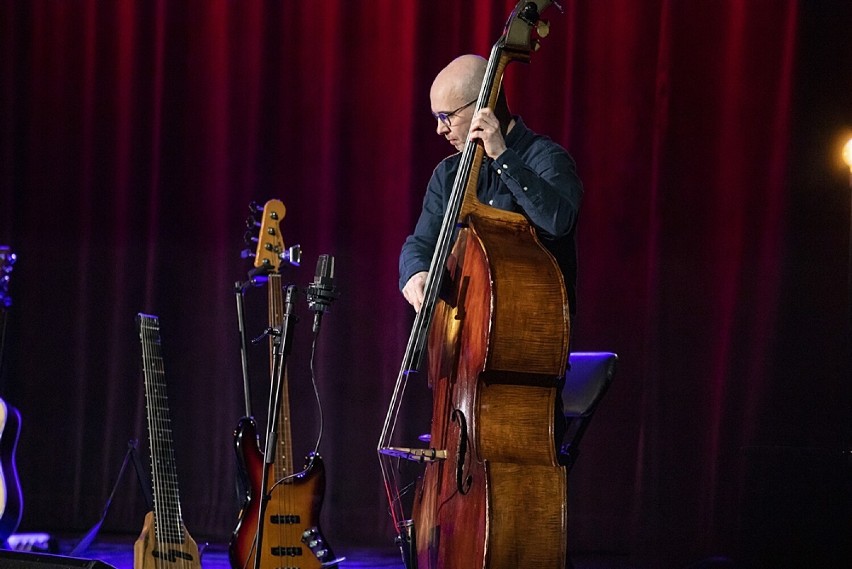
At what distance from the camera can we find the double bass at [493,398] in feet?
6.79

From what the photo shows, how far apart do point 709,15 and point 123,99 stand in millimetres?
2877

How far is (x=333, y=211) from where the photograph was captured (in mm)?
4508

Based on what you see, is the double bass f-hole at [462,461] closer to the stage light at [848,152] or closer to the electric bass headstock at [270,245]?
the electric bass headstock at [270,245]

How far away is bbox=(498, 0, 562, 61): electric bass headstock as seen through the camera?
242 cm

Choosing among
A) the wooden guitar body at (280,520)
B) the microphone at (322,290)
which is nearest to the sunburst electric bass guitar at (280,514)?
the wooden guitar body at (280,520)

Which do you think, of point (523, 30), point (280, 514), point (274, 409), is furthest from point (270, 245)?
point (523, 30)

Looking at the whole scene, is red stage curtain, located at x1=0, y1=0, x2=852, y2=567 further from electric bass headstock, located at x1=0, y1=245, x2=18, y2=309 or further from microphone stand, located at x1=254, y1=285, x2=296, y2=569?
microphone stand, located at x1=254, y1=285, x2=296, y2=569

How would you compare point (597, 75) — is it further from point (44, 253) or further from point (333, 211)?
point (44, 253)

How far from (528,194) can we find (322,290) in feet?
2.58

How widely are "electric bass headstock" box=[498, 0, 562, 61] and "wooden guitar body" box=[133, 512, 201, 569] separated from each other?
1.94 metres

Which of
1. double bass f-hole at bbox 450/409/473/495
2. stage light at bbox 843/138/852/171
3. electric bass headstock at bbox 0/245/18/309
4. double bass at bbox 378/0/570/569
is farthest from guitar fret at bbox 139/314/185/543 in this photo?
stage light at bbox 843/138/852/171

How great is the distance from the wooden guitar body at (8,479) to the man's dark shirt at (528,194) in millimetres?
1919

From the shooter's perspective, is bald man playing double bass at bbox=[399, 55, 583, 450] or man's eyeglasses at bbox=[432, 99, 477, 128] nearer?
bald man playing double bass at bbox=[399, 55, 583, 450]

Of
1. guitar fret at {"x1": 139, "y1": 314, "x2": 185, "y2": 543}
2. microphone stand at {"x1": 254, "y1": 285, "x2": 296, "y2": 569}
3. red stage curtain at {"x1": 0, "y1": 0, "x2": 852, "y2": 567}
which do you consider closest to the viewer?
microphone stand at {"x1": 254, "y1": 285, "x2": 296, "y2": 569}
